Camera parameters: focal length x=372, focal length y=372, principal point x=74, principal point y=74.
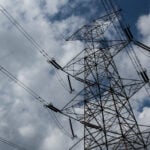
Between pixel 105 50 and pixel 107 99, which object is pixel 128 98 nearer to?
pixel 107 99

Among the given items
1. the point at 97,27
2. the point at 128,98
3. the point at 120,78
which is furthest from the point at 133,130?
the point at 97,27

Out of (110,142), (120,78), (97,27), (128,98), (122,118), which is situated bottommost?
(110,142)

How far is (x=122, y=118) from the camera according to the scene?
86.5ft

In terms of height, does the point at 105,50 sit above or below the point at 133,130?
above

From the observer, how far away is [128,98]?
89.7 ft

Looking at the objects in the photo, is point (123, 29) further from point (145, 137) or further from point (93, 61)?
point (145, 137)

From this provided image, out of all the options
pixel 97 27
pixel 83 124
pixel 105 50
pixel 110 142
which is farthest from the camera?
pixel 97 27

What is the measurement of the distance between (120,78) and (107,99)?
2.16 meters

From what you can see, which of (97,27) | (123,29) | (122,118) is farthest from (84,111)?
(97,27)

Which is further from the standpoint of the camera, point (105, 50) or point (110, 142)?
point (105, 50)

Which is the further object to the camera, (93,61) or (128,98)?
(93,61)

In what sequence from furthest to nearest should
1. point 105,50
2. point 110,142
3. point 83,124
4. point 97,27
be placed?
point 97,27 < point 105,50 < point 83,124 < point 110,142

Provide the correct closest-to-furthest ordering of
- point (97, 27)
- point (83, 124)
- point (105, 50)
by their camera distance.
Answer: point (83, 124), point (105, 50), point (97, 27)

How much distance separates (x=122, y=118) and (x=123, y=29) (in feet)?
21.9
